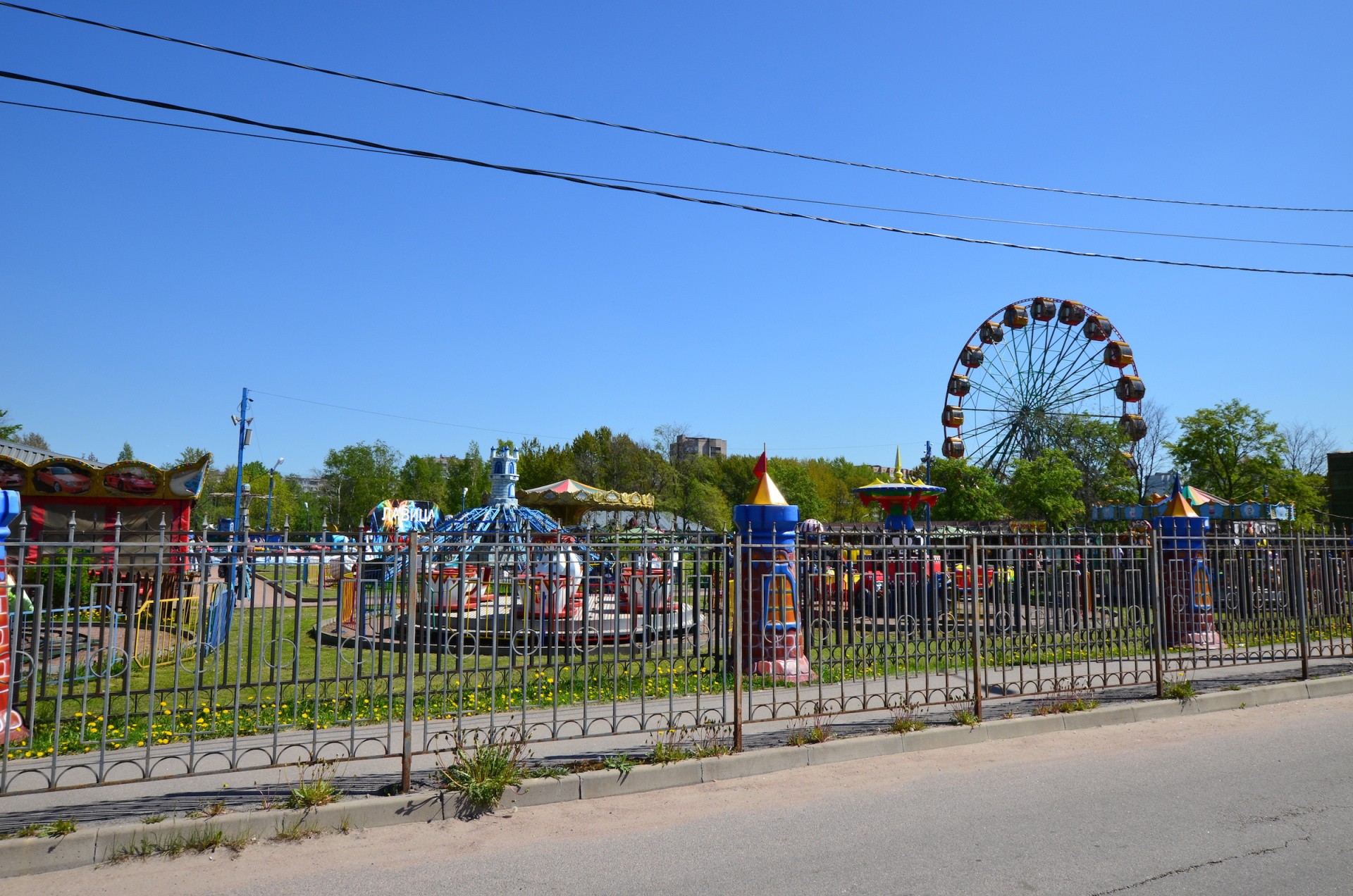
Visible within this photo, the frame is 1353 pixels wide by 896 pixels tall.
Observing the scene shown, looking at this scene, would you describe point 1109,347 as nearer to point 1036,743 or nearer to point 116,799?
point 1036,743

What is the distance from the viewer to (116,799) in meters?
6.24

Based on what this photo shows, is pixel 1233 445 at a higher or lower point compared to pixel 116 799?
higher

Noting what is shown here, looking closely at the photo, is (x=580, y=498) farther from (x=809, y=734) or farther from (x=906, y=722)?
(x=809, y=734)

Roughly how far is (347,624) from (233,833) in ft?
35.3

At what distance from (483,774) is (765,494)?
6.33 m

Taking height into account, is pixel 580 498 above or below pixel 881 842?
above

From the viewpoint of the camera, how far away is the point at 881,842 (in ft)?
18.4

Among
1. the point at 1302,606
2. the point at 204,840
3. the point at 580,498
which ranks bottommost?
the point at 204,840

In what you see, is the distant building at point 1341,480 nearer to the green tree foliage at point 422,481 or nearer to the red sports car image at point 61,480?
the green tree foliage at point 422,481

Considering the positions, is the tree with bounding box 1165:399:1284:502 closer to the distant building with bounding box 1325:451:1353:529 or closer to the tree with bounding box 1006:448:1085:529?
the tree with bounding box 1006:448:1085:529

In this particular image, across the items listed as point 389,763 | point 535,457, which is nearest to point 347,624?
point 389,763

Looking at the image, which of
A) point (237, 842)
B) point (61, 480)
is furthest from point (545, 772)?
point (61, 480)

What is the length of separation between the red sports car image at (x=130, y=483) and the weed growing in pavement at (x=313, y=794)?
565 inches

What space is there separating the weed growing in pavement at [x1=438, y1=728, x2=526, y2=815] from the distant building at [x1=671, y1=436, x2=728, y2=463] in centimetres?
5901
